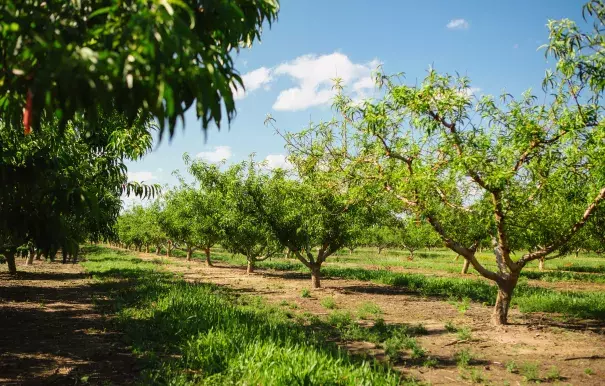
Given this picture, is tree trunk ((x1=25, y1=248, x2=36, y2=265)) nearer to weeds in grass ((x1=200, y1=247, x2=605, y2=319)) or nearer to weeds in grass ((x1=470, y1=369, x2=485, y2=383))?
weeds in grass ((x1=470, y1=369, x2=485, y2=383))

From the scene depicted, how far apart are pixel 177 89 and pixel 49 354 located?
8.38 metres

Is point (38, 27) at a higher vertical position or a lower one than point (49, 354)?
higher

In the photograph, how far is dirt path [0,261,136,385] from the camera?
6.82 metres

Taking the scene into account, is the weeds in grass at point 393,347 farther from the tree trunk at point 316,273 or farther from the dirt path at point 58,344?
the tree trunk at point 316,273

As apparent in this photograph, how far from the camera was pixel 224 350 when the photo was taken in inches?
281

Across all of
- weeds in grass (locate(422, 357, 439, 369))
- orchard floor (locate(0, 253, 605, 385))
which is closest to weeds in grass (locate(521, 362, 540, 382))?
orchard floor (locate(0, 253, 605, 385))

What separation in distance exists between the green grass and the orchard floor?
0.57 meters

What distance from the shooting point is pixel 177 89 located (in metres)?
2.25

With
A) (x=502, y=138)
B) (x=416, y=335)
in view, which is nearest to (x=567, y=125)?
(x=502, y=138)

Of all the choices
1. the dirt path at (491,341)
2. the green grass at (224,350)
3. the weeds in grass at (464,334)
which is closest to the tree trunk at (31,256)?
the green grass at (224,350)

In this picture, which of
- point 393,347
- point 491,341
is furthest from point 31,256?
point 491,341

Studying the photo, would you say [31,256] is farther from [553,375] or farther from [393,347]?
[553,375]

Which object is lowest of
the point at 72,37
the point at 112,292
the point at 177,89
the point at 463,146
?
the point at 112,292

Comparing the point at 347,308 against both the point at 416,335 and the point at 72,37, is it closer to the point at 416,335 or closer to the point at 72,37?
the point at 416,335
